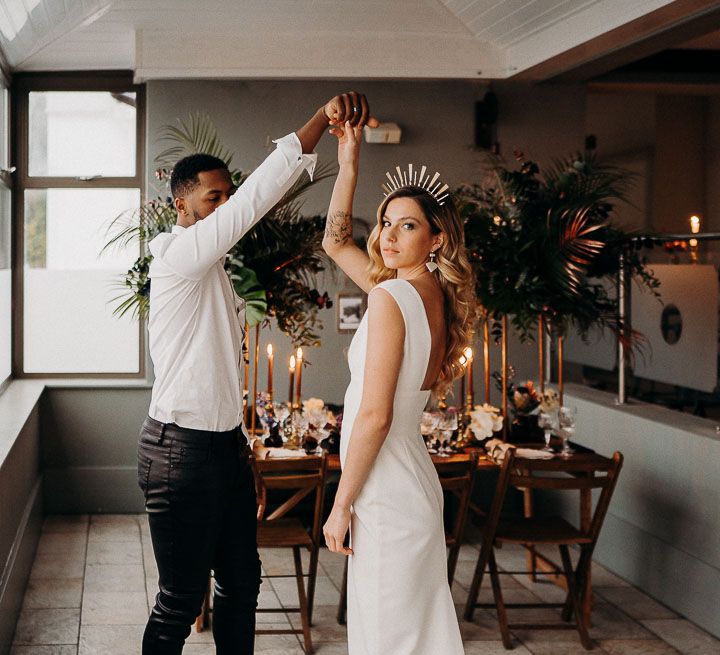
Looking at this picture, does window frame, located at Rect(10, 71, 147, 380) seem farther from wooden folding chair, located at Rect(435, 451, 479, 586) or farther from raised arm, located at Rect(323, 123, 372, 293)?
raised arm, located at Rect(323, 123, 372, 293)

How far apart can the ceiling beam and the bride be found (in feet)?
8.77

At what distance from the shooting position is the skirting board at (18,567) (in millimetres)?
3924

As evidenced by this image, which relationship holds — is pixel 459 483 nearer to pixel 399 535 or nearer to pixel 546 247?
pixel 546 247

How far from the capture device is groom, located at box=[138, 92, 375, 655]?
2.82 metres

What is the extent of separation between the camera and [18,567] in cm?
456

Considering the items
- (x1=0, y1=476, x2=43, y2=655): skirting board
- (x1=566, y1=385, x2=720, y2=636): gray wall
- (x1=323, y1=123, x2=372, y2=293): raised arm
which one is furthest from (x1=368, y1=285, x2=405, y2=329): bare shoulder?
(x1=566, y1=385, x2=720, y2=636): gray wall

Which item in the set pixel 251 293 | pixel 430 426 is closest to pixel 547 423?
pixel 430 426

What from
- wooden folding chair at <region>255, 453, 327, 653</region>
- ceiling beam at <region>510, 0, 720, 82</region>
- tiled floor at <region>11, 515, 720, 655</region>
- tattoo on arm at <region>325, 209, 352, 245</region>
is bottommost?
tiled floor at <region>11, 515, 720, 655</region>

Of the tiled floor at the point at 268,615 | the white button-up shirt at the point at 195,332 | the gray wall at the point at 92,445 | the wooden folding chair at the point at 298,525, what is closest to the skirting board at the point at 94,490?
the gray wall at the point at 92,445

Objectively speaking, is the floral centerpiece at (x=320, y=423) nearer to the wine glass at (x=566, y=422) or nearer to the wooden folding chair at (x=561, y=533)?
the wooden folding chair at (x=561, y=533)

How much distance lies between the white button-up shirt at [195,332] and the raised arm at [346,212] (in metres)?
0.14

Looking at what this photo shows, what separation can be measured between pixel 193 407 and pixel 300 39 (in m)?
4.06

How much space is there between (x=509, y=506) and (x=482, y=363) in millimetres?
1006

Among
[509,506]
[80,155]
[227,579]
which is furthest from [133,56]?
[227,579]
